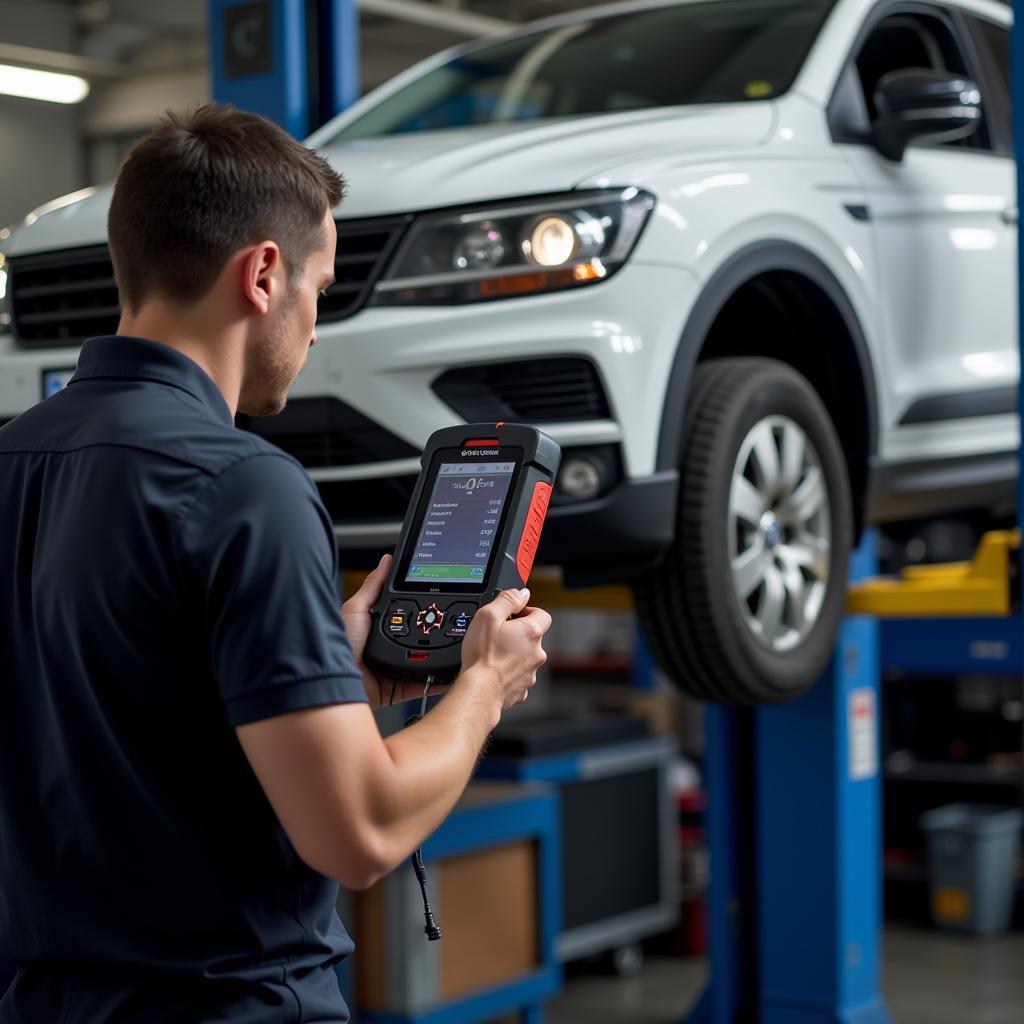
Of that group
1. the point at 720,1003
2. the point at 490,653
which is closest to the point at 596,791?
the point at 720,1003

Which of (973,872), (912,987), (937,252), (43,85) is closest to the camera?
(937,252)

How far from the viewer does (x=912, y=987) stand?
6.59m

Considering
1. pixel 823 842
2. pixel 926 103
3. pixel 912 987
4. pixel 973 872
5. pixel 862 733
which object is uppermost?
pixel 926 103

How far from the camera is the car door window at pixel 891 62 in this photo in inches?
138

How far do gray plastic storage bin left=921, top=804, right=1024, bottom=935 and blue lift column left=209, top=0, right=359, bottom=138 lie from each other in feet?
16.1

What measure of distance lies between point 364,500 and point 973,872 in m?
5.37

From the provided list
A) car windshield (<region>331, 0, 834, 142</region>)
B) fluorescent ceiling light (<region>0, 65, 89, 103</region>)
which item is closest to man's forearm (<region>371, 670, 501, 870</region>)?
car windshield (<region>331, 0, 834, 142</region>)

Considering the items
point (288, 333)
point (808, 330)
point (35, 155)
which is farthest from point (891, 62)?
point (35, 155)

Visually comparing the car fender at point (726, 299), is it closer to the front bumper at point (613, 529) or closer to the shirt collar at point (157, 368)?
the front bumper at point (613, 529)

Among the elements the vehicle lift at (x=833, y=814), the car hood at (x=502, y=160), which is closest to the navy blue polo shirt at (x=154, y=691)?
the car hood at (x=502, y=160)

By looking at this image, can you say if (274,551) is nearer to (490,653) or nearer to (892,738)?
(490,653)

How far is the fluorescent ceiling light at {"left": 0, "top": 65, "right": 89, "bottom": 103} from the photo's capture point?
9523 mm

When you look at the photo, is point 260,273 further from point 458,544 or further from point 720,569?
point 720,569

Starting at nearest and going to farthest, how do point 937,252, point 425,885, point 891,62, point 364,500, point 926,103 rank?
point 425,885 < point 364,500 < point 926,103 < point 937,252 < point 891,62
